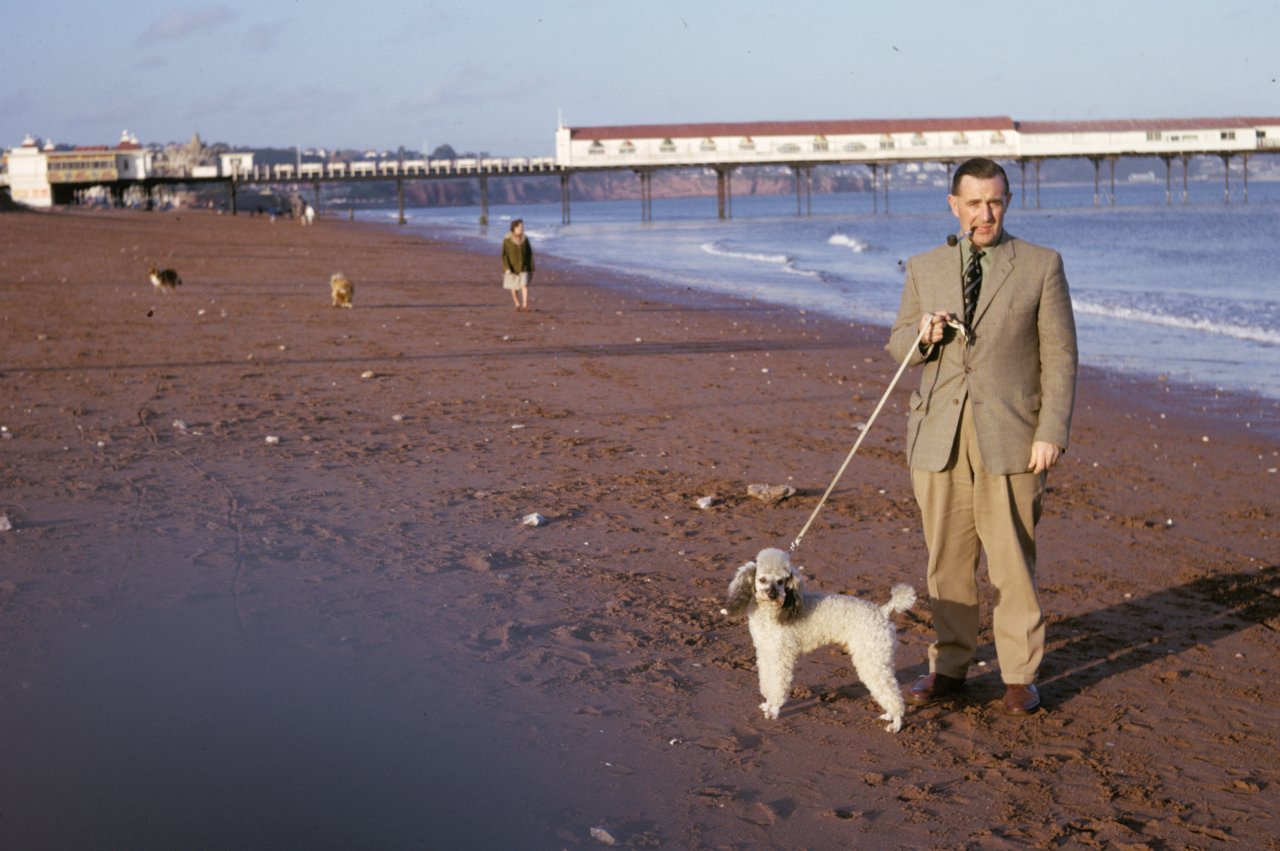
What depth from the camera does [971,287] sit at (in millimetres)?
4281

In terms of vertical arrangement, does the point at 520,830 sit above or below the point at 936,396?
below

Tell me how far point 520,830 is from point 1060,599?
10.1 feet

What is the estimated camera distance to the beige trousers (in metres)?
4.34

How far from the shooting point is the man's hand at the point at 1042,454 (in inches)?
166

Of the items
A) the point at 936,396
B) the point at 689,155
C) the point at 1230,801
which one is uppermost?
the point at 689,155

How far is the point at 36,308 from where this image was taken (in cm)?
1811

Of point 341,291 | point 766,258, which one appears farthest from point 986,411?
point 766,258

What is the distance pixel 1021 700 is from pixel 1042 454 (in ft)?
2.78

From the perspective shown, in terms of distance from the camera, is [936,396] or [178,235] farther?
[178,235]

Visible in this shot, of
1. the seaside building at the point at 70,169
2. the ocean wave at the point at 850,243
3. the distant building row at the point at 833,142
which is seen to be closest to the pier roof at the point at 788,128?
the distant building row at the point at 833,142

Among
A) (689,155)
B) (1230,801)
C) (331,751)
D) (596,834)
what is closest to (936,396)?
(1230,801)

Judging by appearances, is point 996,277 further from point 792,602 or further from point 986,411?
point 792,602

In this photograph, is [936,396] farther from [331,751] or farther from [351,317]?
[351,317]

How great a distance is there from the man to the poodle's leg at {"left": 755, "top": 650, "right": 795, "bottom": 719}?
525 millimetres
